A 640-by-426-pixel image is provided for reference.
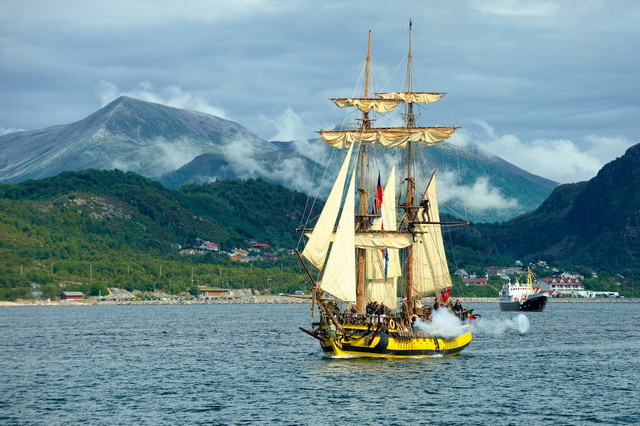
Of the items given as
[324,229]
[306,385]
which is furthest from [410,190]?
[306,385]

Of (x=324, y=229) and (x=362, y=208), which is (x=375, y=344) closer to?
(x=324, y=229)

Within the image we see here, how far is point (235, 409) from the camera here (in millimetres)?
84438

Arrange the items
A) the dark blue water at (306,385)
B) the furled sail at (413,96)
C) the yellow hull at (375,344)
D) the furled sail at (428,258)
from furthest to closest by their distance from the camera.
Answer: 1. the furled sail at (428,258)
2. the furled sail at (413,96)
3. the yellow hull at (375,344)
4. the dark blue water at (306,385)

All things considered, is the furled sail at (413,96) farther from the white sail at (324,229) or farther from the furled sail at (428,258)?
the white sail at (324,229)

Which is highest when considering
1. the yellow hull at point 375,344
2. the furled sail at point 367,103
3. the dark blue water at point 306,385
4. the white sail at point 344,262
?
the furled sail at point 367,103

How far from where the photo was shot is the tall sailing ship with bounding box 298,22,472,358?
11400 centimetres

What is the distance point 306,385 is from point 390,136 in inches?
1773

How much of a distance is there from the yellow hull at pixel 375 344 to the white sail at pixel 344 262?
444 centimetres

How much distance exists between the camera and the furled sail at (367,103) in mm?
128500

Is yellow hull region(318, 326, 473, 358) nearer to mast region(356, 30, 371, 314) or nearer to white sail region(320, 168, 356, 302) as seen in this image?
white sail region(320, 168, 356, 302)

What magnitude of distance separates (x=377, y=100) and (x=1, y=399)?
6123 centimetres

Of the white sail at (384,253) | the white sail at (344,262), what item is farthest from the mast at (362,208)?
the white sail at (344,262)

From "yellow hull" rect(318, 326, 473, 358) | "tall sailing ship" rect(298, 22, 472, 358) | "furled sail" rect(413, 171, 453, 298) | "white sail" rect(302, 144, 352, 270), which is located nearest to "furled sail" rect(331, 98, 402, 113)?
"tall sailing ship" rect(298, 22, 472, 358)

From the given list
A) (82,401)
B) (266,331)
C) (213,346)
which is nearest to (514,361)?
(213,346)
